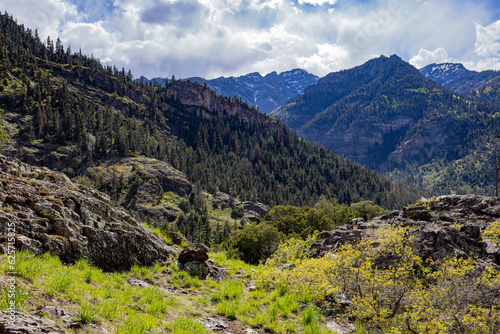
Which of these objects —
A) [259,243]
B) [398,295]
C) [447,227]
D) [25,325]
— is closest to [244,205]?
[259,243]

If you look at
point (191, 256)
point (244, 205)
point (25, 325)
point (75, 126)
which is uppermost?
point (75, 126)

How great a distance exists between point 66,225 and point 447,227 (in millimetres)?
30338

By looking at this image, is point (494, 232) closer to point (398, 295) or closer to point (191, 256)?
point (398, 295)

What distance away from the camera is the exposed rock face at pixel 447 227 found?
2295cm

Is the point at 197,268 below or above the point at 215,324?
below

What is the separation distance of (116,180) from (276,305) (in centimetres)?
11233

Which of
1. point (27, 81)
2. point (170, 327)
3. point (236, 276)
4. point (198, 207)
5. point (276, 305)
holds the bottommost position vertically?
point (198, 207)

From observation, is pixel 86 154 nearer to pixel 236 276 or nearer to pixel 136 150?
pixel 136 150

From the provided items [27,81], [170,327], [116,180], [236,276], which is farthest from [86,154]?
[170,327]

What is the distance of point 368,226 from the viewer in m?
33.5

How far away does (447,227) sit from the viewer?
24719 millimetres

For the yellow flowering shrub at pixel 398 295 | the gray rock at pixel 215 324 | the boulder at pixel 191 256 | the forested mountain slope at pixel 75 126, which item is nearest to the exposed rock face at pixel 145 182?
the forested mountain slope at pixel 75 126

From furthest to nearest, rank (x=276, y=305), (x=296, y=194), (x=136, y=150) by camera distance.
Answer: (x=296, y=194), (x=136, y=150), (x=276, y=305)

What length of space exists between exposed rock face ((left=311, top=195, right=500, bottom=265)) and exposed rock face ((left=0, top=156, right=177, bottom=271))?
1965 cm
